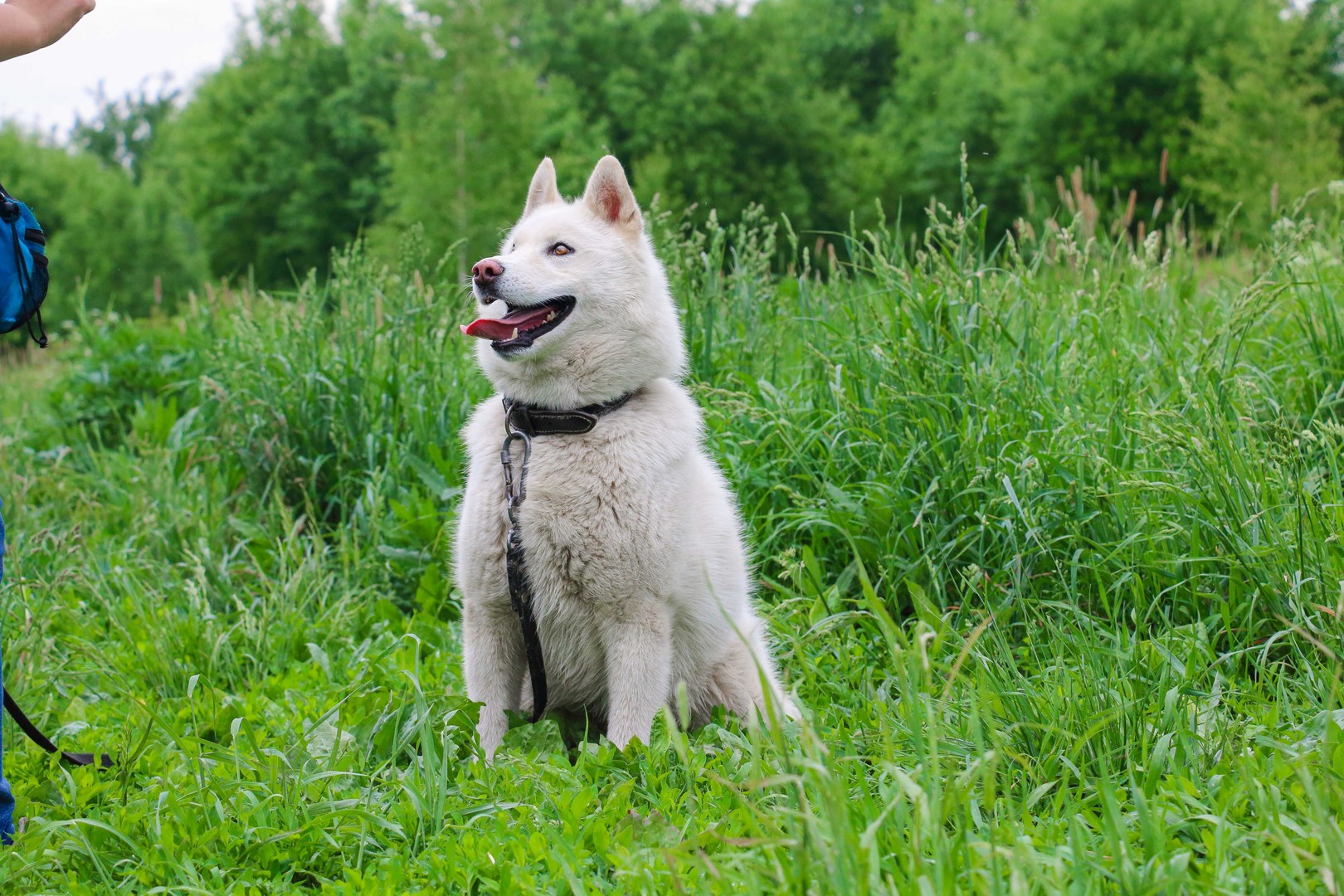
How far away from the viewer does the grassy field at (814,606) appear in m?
1.99

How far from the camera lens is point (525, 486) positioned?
264 cm

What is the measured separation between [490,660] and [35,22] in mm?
1766

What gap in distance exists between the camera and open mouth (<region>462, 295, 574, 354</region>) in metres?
2.66

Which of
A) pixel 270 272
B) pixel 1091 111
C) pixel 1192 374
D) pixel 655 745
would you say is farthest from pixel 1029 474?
pixel 270 272

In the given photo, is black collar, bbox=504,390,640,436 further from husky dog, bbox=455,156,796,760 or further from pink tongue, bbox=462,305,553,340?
pink tongue, bbox=462,305,553,340

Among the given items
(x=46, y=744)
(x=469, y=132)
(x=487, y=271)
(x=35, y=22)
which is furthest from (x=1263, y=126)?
(x=46, y=744)

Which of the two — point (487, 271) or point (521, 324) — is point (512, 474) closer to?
point (521, 324)

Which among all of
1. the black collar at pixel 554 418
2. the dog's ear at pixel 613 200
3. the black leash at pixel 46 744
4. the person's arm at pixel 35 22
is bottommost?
the black leash at pixel 46 744

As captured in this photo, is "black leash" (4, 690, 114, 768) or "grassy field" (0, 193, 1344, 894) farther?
"black leash" (4, 690, 114, 768)

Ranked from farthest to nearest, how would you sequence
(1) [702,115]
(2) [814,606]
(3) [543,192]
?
1. (1) [702,115]
2. (2) [814,606]
3. (3) [543,192]

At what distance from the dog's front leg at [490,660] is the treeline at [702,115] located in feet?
70.4

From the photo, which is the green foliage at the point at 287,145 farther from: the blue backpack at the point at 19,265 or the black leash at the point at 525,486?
the blue backpack at the point at 19,265

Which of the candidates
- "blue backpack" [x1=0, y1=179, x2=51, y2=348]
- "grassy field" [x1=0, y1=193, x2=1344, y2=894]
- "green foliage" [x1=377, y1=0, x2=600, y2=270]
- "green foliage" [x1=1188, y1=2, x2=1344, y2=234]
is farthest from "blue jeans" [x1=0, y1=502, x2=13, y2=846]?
"green foliage" [x1=1188, y1=2, x2=1344, y2=234]

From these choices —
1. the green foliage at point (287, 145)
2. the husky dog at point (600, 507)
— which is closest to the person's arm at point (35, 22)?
the husky dog at point (600, 507)
